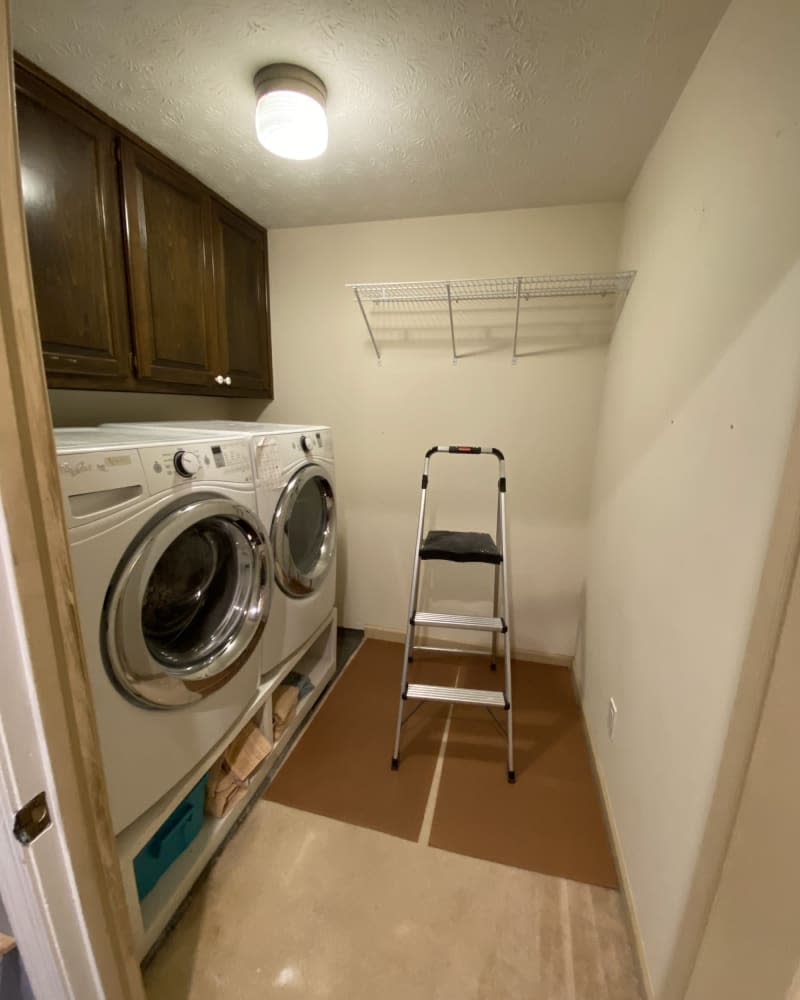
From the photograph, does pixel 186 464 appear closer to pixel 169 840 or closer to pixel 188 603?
pixel 188 603

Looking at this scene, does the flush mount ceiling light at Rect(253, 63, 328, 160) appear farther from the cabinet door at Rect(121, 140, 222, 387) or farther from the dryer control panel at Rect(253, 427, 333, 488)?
the dryer control panel at Rect(253, 427, 333, 488)

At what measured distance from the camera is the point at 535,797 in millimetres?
1511

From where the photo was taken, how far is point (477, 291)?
2.03 metres

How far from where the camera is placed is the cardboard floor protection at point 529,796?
4.32 ft

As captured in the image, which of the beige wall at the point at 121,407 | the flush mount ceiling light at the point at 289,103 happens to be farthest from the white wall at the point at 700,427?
the beige wall at the point at 121,407

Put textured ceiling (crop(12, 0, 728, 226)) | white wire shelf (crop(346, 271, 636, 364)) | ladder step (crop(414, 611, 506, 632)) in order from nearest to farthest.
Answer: textured ceiling (crop(12, 0, 728, 226)) < ladder step (crop(414, 611, 506, 632)) < white wire shelf (crop(346, 271, 636, 364))

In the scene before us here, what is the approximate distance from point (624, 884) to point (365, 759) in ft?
3.03

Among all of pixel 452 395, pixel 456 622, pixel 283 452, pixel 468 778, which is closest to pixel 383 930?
pixel 468 778

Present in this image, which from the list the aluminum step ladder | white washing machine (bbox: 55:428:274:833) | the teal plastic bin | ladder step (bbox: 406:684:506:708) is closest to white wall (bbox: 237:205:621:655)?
the aluminum step ladder

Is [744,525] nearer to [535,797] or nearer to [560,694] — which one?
[535,797]

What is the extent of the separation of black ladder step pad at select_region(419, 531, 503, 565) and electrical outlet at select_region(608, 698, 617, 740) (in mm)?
617

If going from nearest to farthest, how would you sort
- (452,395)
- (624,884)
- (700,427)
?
(700,427) → (624,884) → (452,395)

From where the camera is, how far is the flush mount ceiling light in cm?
114

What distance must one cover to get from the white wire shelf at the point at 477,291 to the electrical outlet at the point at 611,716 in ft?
5.08
